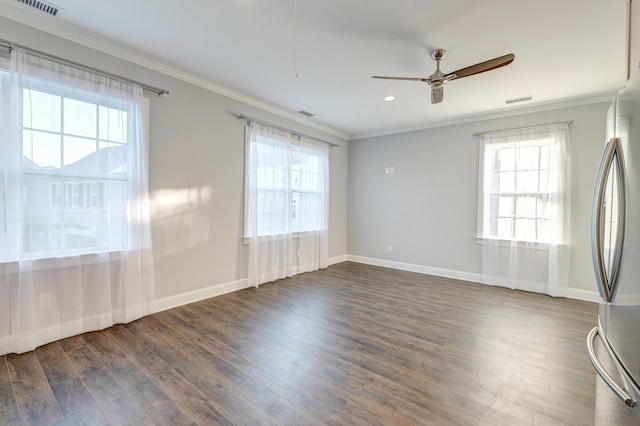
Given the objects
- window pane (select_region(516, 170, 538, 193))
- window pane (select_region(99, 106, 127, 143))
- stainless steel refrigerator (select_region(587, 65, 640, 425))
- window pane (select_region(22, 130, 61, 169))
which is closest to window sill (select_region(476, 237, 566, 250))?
window pane (select_region(516, 170, 538, 193))

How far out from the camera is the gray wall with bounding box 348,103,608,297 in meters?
3.99

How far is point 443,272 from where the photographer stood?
5168 millimetres

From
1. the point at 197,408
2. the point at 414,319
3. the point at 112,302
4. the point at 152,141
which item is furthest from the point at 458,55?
the point at 112,302

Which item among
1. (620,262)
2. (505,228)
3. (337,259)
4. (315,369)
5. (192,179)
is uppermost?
(192,179)

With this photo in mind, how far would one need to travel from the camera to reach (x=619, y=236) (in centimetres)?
105

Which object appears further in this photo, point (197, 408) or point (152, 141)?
point (152, 141)

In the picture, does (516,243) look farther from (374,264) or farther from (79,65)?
(79,65)

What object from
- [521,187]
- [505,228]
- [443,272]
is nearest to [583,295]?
[505,228]

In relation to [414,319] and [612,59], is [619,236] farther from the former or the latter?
[612,59]

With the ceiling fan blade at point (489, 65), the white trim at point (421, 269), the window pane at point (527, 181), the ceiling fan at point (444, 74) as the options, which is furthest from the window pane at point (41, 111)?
the window pane at point (527, 181)

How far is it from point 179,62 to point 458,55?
10.0ft

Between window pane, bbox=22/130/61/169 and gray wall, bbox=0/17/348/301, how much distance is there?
31.0 inches

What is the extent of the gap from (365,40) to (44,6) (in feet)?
8.92

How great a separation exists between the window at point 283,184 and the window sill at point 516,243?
2868 mm
